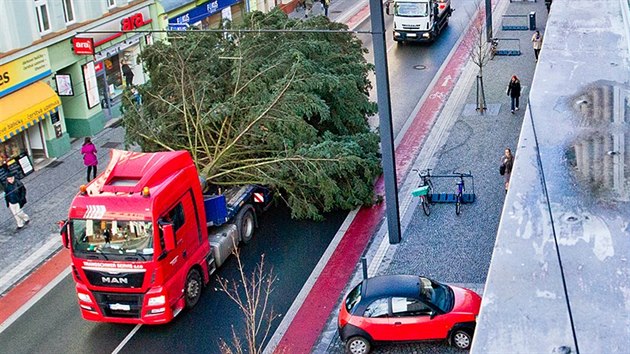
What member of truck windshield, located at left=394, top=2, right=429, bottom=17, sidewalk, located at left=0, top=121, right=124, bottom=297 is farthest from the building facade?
truck windshield, located at left=394, top=2, right=429, bottom=17

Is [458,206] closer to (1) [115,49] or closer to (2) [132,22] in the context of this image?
(1) [115,49]

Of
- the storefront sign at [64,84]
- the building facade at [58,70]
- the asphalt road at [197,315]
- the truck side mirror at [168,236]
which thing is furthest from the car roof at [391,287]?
the storefront sign at [64,84]

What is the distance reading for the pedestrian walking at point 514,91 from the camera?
1203 inches

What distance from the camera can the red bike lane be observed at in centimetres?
1930

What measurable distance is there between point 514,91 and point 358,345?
1514 cm

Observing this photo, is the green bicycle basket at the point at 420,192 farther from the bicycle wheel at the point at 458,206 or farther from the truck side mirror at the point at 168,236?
the truck side mirror at the point at 168,236

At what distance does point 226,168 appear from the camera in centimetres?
2388

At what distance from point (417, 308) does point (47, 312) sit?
328 inches

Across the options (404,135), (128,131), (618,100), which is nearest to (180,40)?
(128,131)

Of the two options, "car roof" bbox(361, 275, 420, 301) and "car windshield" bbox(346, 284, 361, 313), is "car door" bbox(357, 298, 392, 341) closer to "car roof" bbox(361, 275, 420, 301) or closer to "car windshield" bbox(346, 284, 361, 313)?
"car roof" bbox(361, 275, 420, 301)

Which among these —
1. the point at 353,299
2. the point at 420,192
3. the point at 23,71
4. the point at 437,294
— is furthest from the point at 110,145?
the point at 437,294

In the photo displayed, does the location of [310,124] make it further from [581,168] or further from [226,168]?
[581,168]

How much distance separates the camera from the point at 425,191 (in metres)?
23.7

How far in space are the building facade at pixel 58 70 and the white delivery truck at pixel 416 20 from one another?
11291 millimetres
